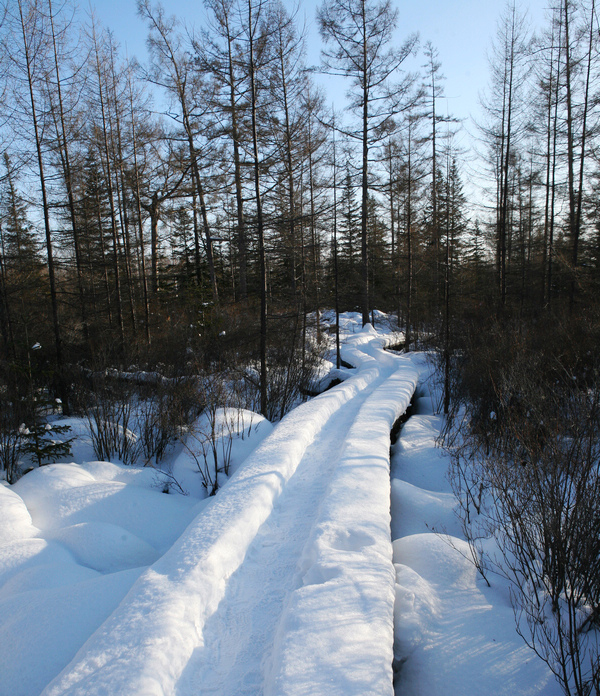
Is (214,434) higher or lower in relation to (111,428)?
higher

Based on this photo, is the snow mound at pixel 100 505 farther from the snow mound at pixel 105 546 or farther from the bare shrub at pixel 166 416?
the bare shrub at pixel 166 416

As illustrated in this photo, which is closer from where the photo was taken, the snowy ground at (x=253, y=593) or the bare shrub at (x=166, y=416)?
the snowy ground at (x=253, y=593)

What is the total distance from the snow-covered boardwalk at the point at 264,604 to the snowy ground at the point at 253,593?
12 mm

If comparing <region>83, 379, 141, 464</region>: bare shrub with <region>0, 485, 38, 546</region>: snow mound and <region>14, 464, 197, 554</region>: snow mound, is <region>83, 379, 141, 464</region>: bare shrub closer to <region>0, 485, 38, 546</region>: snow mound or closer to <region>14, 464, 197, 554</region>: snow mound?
<region>14, 464, 197, 554</region>: snow mound

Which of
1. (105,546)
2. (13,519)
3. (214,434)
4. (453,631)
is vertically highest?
(214,434)

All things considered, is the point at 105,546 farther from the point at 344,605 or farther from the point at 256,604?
the point at 344,605

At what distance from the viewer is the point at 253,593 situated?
3.48 m

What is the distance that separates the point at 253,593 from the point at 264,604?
163 millimetres

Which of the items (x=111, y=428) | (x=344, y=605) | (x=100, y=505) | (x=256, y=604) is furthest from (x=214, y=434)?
(x=344, y=605)

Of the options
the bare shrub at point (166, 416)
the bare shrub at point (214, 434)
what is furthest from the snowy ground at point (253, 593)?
the bare shrub at point (166, 416)

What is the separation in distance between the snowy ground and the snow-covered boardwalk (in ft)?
0.04

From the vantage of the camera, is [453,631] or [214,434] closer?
[453,631]

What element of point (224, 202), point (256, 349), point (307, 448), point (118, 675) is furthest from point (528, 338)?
point (224, 202)

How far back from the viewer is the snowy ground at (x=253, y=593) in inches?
99.7
